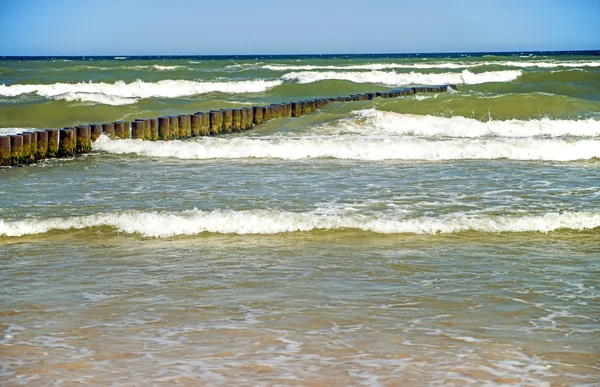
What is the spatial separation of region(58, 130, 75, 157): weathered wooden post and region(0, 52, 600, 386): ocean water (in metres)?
0.75

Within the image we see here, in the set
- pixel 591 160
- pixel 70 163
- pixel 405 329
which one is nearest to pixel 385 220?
pixel 405 329

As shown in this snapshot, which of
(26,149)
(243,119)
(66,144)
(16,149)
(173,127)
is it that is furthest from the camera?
(243,119)

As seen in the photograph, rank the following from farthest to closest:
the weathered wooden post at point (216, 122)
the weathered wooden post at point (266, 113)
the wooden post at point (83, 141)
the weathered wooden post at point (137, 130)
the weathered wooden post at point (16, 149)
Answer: the weathered wooden post at point (266, 113) < the weathered wooden post at point (216, 122) < the weathered wooden post at point (137, 130) < the wooden post at point (83, 141) < the weathered wooden post at point (16, 149)

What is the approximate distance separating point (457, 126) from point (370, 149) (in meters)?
4.36

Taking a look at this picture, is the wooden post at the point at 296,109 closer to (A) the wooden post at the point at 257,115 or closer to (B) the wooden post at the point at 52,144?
(A) the wooden post at the point at 257,115

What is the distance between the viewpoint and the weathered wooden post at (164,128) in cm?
1577

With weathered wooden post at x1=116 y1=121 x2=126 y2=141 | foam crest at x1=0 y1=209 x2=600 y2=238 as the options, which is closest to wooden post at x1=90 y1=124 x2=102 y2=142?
weathered wooden post at x1=116 y1=121 x2=126 y2=141

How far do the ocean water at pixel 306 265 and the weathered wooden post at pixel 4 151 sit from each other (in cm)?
59

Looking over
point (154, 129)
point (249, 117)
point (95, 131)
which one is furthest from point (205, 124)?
point (95, 131)

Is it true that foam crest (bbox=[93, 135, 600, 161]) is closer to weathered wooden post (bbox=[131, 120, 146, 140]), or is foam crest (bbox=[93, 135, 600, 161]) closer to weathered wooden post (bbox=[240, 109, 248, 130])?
weathered wooden post (bbox=[131, 120, 146, 140])

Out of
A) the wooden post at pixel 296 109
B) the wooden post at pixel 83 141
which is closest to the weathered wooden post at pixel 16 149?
the wooden post at pixel 83 141

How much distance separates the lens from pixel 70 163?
40.3 ft

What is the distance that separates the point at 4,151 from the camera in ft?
40.5

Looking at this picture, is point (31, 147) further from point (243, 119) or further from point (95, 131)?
point (243, 119)
